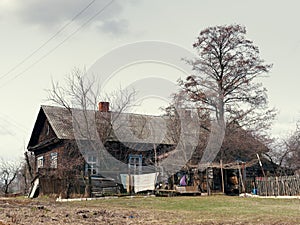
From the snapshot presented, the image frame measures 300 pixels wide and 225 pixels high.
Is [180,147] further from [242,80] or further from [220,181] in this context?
[242,80]

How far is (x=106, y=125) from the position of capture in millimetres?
30938

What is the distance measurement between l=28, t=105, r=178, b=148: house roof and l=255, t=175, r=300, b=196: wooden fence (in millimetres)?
7219

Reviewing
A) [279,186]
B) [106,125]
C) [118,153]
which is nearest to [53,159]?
[118,153]

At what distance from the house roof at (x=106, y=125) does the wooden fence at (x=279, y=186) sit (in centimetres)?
722

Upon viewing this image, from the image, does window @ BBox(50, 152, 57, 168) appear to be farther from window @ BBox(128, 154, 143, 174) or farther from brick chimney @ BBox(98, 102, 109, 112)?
brick chimney @ BBox(98, 102, 109, 112)

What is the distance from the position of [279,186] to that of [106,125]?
37.0 feet

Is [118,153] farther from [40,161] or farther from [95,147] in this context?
[40,161]

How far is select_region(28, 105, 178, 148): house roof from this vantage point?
30547 mm

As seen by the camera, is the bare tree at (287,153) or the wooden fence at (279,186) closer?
the wooden fence at (279,186)

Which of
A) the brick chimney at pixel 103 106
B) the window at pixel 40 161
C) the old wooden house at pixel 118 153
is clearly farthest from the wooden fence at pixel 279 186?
the window at pixel 40 161

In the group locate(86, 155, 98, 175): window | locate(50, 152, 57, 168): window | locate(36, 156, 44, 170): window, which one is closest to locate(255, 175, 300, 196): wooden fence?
locate(86, 155, 98, 175): window

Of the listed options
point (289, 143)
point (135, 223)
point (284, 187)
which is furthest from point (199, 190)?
point (135, 223)

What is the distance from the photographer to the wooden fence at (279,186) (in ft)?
85.3

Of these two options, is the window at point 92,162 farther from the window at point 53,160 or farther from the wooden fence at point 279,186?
the wooden fence at point 279,186
